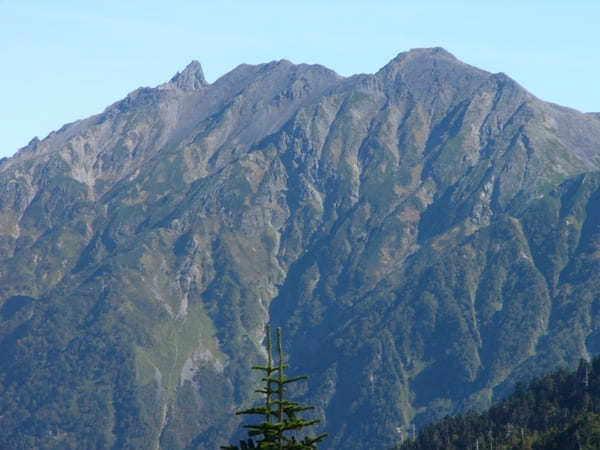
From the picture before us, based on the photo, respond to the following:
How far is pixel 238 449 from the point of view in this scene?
49.4 metres

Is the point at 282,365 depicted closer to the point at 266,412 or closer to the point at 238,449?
the point at 266,412

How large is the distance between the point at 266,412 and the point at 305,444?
213 centimetres

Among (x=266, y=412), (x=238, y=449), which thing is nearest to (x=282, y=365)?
(x=266, y=412)

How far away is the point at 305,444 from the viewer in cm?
4709

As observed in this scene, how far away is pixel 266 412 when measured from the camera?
47219 mm

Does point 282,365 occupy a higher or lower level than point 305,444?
higher

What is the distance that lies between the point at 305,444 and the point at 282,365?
3644 mm

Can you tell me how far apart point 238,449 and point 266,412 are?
10.7 ft

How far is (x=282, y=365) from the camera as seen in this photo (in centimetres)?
4638

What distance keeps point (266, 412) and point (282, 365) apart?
7.78ft

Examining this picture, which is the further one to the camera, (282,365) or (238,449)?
(238,449)
